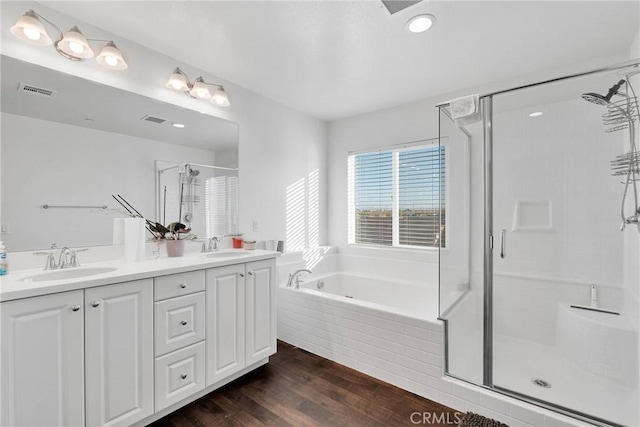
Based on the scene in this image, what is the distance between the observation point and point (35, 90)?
1713 mm

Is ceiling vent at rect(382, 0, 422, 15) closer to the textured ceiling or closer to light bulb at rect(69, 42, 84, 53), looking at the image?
the textured ceiling

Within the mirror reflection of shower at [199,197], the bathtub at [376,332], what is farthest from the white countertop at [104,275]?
the bathtub at [376,332]

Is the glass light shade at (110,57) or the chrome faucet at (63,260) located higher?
the glass light shade at (110,57)

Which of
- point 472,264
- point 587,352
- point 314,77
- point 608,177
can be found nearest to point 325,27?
point 314,77

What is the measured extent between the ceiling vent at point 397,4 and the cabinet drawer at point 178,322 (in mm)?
2117

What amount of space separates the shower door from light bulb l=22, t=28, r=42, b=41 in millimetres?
→ 2798

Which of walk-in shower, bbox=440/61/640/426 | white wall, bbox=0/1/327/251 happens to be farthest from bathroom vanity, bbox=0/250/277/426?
walk-in shower, bbox=440/61/640/426

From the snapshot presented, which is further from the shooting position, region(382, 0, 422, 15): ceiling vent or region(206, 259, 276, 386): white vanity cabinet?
region(206, 259, 276, 386): white vanity cabinet

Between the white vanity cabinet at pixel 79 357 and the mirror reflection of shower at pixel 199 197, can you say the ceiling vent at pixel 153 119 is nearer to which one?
the mirror reflection of shower at pixel 199 197

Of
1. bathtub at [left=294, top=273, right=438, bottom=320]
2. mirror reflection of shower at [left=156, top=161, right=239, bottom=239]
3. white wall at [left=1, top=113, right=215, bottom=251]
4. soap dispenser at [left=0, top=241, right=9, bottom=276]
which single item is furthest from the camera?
bathtub at [left=294, top=273, right=438, bottom=320]

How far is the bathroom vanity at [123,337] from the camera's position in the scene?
1224 millimetres

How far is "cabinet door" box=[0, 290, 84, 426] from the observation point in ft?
3.87

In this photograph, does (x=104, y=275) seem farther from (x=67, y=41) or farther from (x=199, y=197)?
(x=67, y=41)

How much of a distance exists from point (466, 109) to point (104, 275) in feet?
7.98
